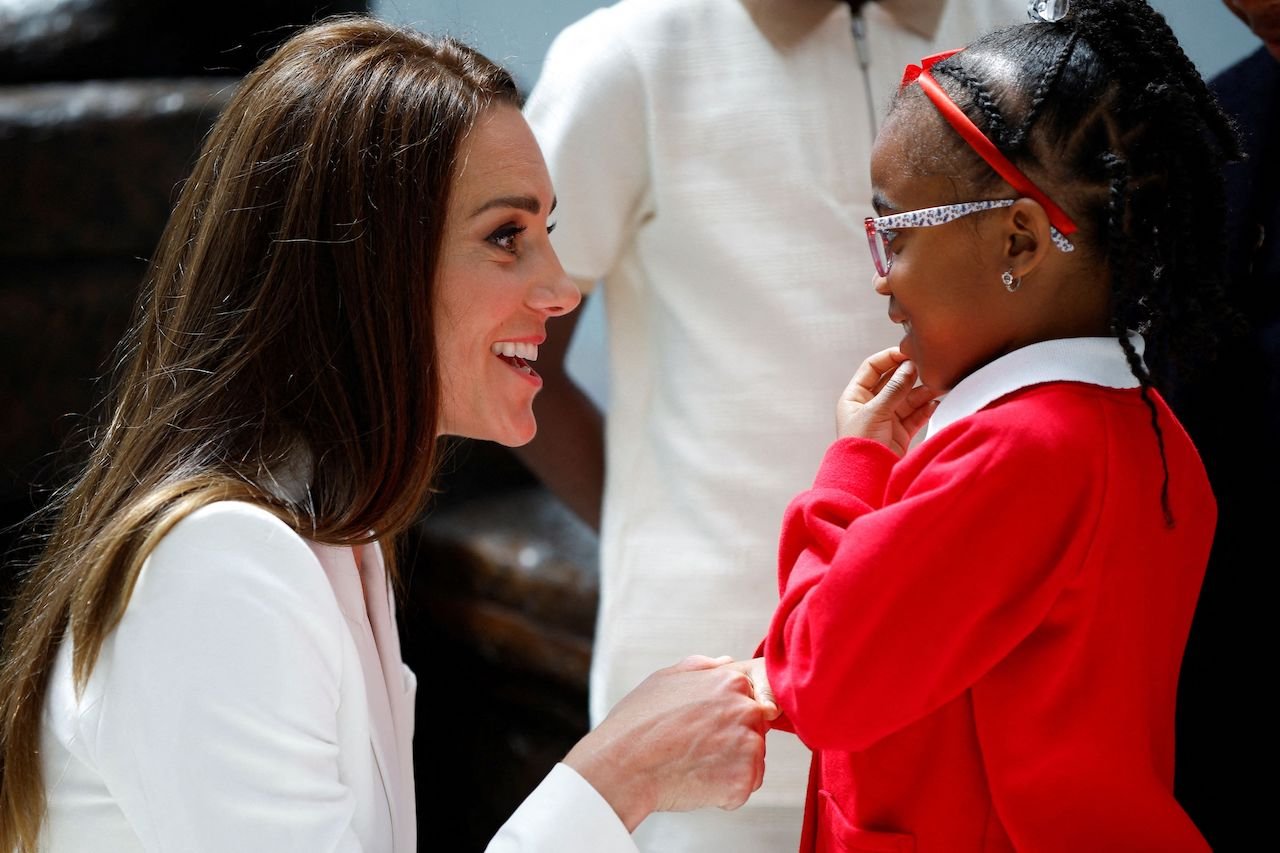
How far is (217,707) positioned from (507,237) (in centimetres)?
56

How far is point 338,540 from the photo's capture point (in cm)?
128

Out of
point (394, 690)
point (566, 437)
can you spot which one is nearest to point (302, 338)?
point (394, 690)

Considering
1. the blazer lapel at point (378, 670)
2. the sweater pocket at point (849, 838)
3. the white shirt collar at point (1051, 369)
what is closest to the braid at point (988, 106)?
the white shirt collar at point (1051, 369)

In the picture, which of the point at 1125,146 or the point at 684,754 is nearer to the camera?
the point at 1125,146

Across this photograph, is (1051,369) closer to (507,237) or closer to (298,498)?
(507,237)

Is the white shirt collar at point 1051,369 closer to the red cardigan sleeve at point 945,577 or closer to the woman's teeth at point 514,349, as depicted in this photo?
the red cardigan sleeve at point 945,577

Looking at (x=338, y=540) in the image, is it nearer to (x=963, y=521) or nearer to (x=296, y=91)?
(x=296, y=91)

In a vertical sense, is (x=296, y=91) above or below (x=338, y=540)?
above

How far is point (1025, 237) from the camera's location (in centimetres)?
118

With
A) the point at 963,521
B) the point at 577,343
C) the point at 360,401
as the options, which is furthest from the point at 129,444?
the point at 577,343

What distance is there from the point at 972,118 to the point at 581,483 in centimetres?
93

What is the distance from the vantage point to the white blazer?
1.11 m

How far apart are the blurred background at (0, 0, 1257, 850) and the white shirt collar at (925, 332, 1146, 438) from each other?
4.57 feet

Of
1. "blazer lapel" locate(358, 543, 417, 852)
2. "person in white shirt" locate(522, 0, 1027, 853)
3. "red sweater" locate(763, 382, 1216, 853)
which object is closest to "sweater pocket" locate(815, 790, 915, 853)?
"red sweater" locate(763, 382, 1216, 853)
